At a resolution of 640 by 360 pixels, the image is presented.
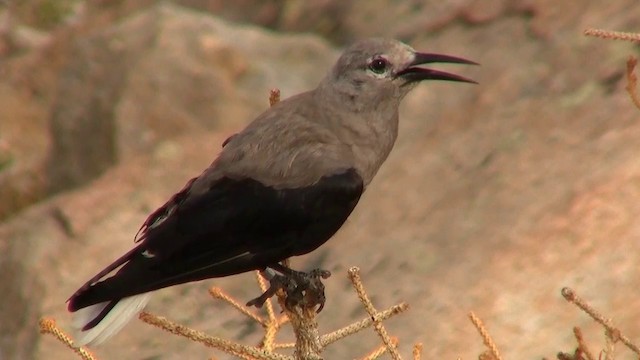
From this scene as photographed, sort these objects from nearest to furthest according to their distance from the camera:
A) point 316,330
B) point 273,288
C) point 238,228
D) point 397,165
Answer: point 316,330 < point 273,288 < point 238,228 < point 397,165

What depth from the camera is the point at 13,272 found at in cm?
848

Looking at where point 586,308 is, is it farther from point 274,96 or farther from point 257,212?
point 274,96

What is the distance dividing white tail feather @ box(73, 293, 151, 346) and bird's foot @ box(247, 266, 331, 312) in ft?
1.72

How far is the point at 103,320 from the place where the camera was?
15.1 ft

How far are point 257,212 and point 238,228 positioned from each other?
97mm

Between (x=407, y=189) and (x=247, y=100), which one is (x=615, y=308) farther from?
(x=247, y=100)

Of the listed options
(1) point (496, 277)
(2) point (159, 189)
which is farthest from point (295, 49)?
(1) point (496, 277)

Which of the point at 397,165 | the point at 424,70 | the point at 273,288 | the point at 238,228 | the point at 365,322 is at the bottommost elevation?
the point at 365,322

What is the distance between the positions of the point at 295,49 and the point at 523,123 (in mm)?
3342

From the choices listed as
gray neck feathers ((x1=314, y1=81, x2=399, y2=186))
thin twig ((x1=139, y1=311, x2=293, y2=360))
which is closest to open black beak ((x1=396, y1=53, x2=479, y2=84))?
gray neck feathers ((x1=314, y1=81, x2=399, y2=186))

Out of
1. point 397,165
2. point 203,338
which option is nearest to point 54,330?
point 203,338

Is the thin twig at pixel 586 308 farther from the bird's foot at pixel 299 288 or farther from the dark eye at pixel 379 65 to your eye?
the dark eye at pixel 379 65

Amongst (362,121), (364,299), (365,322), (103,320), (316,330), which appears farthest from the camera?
(362,121)

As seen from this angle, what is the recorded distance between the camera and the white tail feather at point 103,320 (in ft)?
15.1
